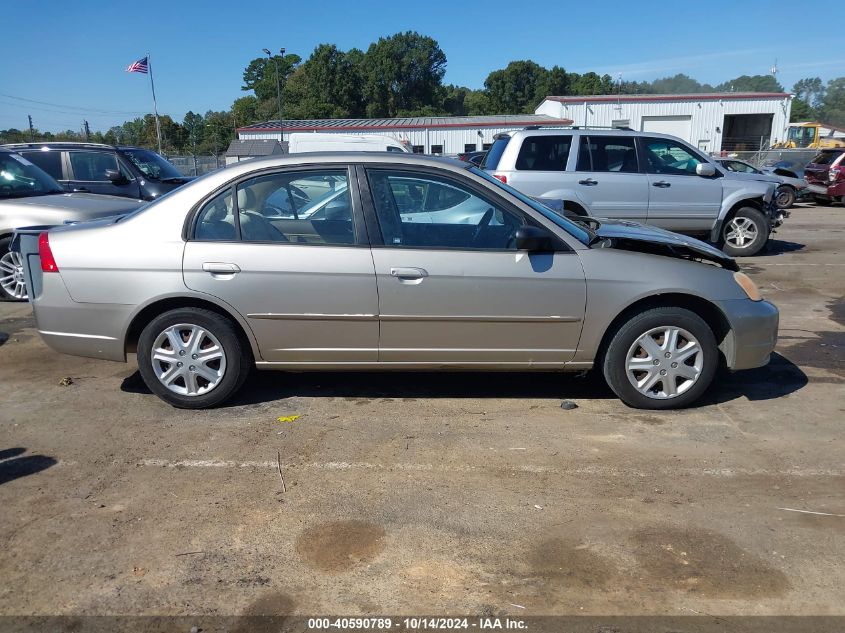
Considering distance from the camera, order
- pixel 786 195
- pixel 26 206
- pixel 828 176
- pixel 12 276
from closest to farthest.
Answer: pixel 26 206, pixel 12 276, pixel 786 195, pixel 828 176

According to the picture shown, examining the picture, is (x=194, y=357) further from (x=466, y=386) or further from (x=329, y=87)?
(x=329, y=87)

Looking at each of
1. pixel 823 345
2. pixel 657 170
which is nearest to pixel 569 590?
pixel 823 345

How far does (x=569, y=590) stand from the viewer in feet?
9.23

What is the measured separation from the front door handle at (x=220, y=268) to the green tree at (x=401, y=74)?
285 feet

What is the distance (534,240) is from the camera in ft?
14.2

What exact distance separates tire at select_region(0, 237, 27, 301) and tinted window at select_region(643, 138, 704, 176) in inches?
336

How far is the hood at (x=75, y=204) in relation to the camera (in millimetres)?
7512

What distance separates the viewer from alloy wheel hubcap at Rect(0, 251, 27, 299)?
7.79 meters

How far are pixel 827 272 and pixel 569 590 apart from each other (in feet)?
29.1

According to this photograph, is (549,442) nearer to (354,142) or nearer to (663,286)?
(663,286)

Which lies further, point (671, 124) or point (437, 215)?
point (671, 124)

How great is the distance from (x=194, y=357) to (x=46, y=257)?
1.23 meters

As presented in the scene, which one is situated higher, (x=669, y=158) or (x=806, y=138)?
(x=806, y=138)

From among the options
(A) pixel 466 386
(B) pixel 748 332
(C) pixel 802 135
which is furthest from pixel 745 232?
(C) pixel 802 135
